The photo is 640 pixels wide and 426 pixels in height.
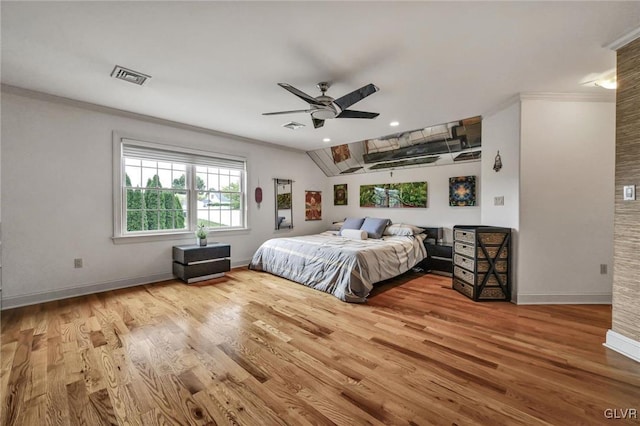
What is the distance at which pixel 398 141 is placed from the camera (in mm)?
4910

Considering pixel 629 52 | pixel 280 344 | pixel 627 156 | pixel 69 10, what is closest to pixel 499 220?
pixel 627 156

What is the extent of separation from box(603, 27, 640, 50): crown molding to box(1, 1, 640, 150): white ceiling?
6 centimetres

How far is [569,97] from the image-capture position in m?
3.03

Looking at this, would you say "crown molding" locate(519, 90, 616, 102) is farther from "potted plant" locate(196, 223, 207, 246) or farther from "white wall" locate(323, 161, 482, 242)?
"potted plant" locate(196, 223, 207, 246)

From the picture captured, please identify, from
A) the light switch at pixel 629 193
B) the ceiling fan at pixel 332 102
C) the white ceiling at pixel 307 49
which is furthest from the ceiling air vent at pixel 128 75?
the light switch at pixel 629 193

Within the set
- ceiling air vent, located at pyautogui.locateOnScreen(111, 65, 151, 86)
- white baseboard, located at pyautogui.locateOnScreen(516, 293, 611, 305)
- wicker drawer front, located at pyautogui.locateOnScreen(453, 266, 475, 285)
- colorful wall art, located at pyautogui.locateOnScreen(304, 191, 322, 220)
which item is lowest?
white baseboard, located at pyautogui.locateOnScreen(516, 293, 611, 305)

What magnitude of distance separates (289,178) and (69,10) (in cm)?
434

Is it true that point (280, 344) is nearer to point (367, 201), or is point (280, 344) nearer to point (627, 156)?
point (627, 156)

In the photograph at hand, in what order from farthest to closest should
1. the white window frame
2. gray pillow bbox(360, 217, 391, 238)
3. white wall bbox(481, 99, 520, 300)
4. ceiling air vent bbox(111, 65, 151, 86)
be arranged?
gray pillow bbox(360, 217, 391, 238) → the white window frame → white wall bbox(481, 99, 520, 300) → ceiling air vent bbox(111, 65, 151, 86)

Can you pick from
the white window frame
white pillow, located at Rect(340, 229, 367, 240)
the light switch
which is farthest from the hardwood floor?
white pillow, located at Rect(340, 229, 367, 240)

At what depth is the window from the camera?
3.85 m

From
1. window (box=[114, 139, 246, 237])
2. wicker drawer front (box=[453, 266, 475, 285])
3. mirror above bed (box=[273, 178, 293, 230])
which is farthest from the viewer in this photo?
mirror above bed (box=[273, 178, 293, 230])

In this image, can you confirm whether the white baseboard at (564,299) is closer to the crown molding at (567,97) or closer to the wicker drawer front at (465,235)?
the wicker drawer front at (465,235)

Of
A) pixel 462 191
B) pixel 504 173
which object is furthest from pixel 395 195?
pixel 504 173
